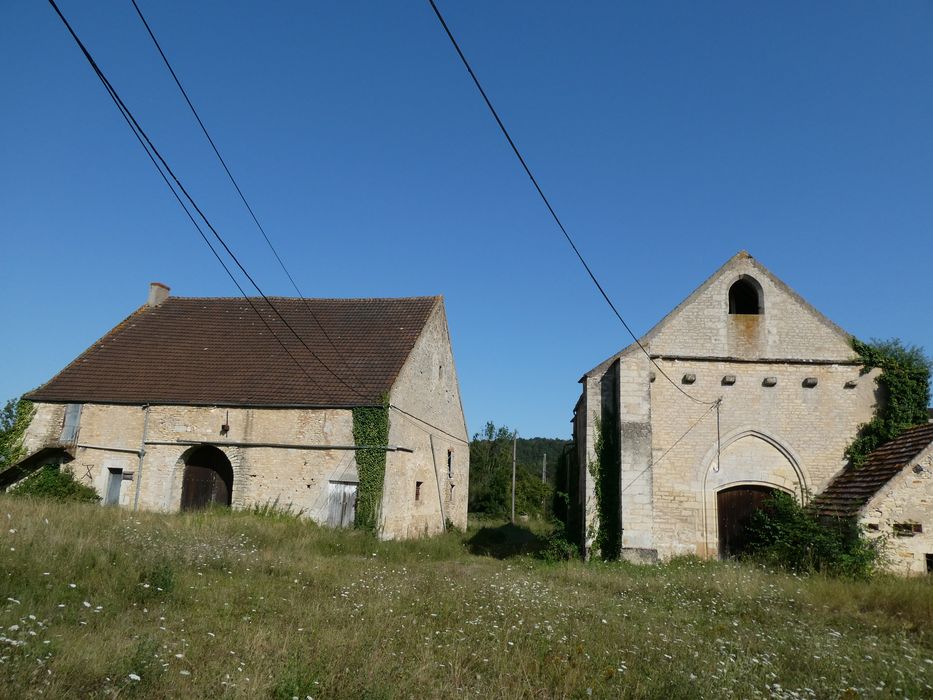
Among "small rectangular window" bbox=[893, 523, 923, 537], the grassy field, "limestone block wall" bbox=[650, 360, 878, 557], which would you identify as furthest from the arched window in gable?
the grassy field

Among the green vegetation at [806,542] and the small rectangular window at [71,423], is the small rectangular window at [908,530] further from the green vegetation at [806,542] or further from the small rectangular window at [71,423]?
the small rectangular window at [71,423]

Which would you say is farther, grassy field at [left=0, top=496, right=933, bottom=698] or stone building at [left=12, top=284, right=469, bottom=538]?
stone building at [left=12, top=284, right=469, bottom=538]

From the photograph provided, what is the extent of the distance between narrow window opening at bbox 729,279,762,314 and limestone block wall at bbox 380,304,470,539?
31.2 ft

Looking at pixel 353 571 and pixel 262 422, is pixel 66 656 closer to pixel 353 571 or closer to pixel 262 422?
pixel 353 571

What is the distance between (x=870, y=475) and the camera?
12508 millimetres

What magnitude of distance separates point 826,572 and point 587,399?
5910mm

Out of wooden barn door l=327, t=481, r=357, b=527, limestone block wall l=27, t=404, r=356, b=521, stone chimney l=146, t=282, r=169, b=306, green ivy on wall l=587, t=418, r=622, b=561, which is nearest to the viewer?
green ivy on wall l=587, t=418, r=622, b=561

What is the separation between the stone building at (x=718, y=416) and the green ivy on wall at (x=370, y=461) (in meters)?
5.67

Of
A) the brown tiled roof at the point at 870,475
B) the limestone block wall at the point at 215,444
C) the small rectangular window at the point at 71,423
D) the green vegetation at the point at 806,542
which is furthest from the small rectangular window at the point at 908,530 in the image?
the small rectangular window at the point at 71,423

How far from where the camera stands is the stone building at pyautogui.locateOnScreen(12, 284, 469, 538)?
685 inches

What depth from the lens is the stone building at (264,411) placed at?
17.4 metres

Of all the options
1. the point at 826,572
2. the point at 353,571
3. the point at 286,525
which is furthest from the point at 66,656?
the point at 826,572

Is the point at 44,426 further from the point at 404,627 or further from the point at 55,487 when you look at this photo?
the point at 404,627

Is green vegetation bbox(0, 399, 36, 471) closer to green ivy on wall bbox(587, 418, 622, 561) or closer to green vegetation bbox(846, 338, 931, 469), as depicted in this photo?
green ivy on wall bbox(587, 418, 622, 561)
